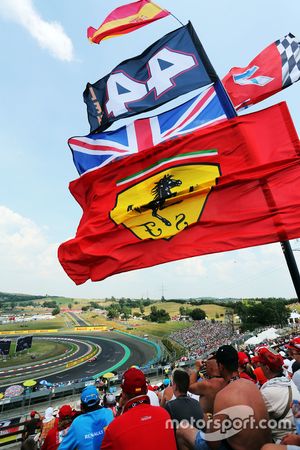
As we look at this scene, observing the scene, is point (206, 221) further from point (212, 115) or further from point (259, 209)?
point (212, 115)

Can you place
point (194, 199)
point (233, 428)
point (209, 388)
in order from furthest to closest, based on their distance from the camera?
point (194, 199) → point (209, 388) → point (233, 428)

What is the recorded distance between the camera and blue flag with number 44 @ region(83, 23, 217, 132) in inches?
216

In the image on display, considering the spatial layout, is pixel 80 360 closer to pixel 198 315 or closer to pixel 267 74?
pixel 267 74

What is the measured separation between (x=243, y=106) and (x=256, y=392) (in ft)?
17.8

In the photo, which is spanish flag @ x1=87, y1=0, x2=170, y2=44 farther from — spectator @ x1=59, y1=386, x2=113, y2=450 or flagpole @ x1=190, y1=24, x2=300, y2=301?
spectator @ x1=59, y1=386, x2=113, y2=450

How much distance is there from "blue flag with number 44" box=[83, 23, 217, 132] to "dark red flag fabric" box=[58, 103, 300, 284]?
3.11ft

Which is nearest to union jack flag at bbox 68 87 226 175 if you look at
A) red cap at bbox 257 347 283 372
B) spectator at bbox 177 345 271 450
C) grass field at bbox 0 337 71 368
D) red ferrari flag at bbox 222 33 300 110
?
red ferrari flag at bbox 222 33 300 110

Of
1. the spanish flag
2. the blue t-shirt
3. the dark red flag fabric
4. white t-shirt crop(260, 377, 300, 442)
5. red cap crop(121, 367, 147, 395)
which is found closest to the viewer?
red cap crop(121, 367, 147, 395)

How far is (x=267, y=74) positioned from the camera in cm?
572

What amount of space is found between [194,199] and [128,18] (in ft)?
13.6

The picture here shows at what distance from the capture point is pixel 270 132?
4828 millimetres

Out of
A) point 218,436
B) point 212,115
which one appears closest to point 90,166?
point 212,115

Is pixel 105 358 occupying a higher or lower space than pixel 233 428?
lower
